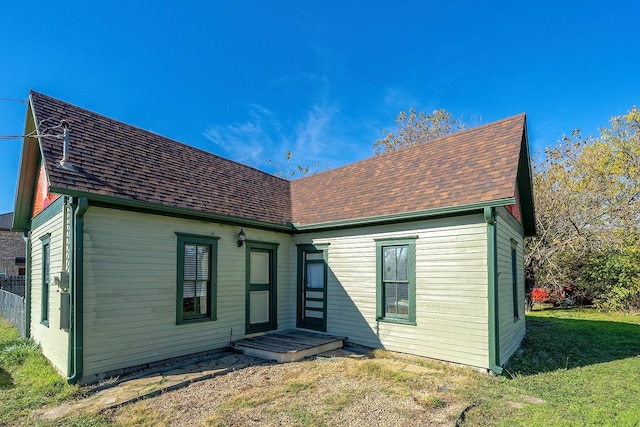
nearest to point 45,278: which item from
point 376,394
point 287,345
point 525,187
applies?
point 287,345

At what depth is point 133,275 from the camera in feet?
20.3

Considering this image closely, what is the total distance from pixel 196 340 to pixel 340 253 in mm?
3557

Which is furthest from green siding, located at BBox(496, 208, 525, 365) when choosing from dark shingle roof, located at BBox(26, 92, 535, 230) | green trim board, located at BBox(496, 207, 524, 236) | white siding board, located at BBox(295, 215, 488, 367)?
dark shingle roof, located at BBox(26, 92, 535, 230)

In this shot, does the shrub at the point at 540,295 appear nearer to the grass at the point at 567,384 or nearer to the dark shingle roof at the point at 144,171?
the grass at the point at 567,384

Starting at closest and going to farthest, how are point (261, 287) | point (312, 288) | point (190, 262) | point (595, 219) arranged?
point (190, 262) < point (261, 287) < point (312, 288) < point (595, 219)

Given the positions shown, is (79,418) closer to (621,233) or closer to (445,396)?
(445,396)

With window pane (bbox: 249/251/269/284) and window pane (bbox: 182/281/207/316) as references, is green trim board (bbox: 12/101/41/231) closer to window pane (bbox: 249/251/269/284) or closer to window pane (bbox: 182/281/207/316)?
window pane (bbox: 182/281/207/316)

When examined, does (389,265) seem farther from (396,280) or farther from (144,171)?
(144,171)

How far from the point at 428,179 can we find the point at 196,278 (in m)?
5.28

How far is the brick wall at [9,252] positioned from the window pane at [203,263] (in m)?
26.2

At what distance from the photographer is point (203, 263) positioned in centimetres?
740

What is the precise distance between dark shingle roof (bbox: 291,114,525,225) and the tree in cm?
1583

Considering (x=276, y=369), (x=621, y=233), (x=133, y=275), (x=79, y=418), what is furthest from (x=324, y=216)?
(x=621, y=233)

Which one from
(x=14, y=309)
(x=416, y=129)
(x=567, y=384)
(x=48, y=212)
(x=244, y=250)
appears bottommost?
(x=567, y=384)
